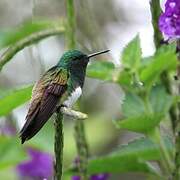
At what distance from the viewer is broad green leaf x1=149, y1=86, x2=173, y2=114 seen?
1.32 m

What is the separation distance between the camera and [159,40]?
1461 mm

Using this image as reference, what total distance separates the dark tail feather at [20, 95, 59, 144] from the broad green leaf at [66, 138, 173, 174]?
341 mm

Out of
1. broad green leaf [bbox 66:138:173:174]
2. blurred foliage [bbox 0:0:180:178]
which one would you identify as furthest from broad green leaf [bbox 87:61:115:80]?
broad green leaf [bbox 66:138:173:174]

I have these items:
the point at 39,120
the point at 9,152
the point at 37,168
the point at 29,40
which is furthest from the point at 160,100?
the point at 37,168

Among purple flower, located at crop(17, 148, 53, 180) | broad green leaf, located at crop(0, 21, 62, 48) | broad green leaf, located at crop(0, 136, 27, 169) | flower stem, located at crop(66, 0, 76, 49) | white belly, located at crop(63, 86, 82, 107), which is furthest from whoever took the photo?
purple flower, located at crop(17, 148, 53, 180)

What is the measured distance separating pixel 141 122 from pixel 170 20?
0.84ft

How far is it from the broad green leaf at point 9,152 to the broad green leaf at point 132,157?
0.40 meters

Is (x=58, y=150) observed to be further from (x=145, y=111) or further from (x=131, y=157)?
(x=131, y=157)

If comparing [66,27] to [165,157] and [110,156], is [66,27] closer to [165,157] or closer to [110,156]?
[110,156]

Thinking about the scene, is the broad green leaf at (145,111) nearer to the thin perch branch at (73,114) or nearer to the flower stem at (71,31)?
the thin perch branch at (73,114)

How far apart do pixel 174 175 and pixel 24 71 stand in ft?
12.6

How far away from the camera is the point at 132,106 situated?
4.60ft

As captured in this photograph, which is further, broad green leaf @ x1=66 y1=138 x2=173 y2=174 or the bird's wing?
broad green leaf @ x1=66 y1=138 x2=173 y2=174

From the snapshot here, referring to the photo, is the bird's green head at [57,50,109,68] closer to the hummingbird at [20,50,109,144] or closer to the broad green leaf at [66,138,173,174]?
the hummingbird at [20,50,109,144]
